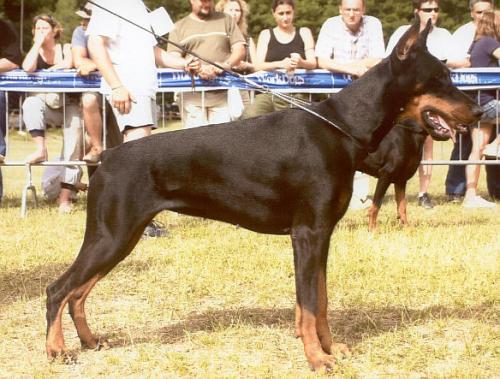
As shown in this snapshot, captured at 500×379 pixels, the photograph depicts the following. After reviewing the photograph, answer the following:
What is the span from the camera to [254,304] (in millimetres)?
5594

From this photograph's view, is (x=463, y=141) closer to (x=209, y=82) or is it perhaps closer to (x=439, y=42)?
(x=439, y=42)

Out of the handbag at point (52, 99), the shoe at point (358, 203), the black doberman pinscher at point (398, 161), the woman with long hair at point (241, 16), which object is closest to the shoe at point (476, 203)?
the shoe at point (358, 203)

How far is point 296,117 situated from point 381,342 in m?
1.27

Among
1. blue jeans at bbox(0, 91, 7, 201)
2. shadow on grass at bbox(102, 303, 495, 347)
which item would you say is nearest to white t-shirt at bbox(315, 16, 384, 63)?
blue jeans at bbox(0, 91, 7, 201)

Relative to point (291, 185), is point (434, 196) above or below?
below

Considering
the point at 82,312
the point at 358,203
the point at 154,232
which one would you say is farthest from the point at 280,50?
the point at 82,312

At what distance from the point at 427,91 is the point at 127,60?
3.43 meters

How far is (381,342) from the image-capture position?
467 centimetres

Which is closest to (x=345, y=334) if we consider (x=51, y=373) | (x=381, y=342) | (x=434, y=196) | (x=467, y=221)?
(x=381, y=342)

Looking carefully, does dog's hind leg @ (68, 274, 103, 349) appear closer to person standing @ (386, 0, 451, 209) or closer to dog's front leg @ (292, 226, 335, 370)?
dog's front leg @ (292, 226, 335, 370)

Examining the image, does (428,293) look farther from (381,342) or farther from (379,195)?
(379,195)

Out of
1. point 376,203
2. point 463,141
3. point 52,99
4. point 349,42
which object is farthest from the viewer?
point 463,141

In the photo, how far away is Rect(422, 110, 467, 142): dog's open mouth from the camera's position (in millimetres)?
4419

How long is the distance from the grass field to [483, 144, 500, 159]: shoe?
1.99 meters
